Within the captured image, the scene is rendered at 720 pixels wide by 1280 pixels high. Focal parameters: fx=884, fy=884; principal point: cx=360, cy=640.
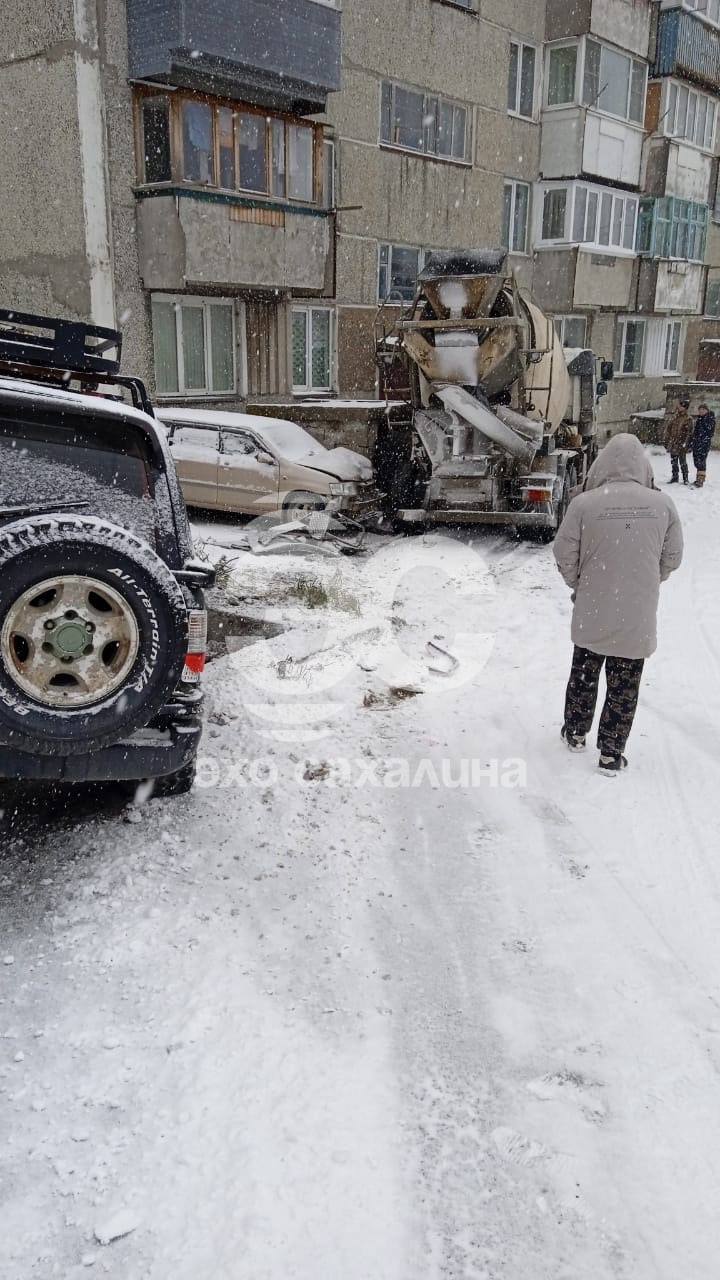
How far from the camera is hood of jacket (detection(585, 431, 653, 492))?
4992 millimetres

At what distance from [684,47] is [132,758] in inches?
1169

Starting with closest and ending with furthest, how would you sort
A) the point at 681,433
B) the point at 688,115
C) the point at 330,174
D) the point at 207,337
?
the point at 681,433
the point at 207,337
the point at 330,174
the point at 688,115

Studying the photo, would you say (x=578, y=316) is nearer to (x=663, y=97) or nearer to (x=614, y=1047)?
(x=663, y=97)

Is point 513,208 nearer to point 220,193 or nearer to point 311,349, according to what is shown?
point 311,349

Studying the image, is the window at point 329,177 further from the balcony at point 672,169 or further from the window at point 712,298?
the window at point 712,298

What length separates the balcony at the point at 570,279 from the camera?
23766 millimetres

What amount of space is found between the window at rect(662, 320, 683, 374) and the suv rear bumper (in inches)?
1156

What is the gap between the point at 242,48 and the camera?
14.4m

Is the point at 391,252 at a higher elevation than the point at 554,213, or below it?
below

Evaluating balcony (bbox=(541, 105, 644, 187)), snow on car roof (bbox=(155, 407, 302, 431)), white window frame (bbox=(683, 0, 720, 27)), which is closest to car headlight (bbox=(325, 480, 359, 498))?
snow on car roof (bbox=(155, 407, 302, 431))

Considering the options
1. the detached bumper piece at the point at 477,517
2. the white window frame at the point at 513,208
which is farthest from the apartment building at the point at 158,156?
the white window frame at the point at 513,208

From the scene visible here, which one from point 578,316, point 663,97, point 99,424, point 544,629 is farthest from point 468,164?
point 99,424

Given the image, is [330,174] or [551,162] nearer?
[330,174]

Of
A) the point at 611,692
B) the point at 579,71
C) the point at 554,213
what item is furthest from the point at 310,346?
the point at 611,692
